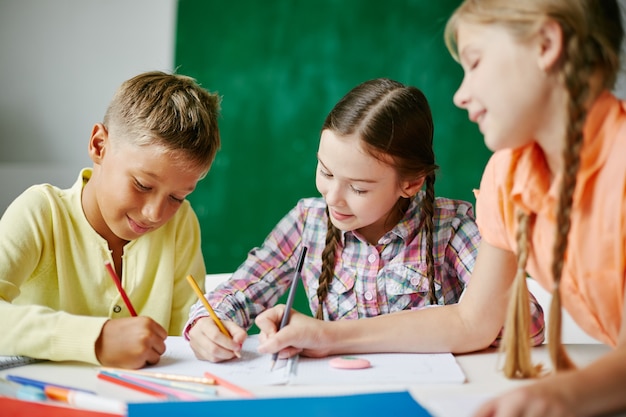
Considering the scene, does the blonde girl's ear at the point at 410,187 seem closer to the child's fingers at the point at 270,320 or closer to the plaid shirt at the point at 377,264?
the plaid shirt at the point at 377,264

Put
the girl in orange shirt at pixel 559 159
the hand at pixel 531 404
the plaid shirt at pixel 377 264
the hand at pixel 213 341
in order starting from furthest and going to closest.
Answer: the plaid shirt at pixel 377 264 < the hand at pixel 213 341 < the girl in orange shirt at pixel 559 159 < the hand at pixel 531 404

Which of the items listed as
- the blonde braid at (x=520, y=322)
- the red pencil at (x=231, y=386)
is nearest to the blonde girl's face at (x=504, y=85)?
the blonde braid at (x=520, y=322)

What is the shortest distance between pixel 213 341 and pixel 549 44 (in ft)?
1.95

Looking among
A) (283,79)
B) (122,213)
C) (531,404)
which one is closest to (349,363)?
(531,404)

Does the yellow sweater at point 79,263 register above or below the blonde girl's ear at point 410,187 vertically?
below

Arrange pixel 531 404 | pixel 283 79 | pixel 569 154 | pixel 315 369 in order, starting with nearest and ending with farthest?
pixel 531 404
pixel 569 154
pixel 315 369
pixel 283 79

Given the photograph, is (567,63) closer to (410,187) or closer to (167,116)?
(410,187)

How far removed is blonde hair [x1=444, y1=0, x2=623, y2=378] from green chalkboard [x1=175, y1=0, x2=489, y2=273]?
69.0 inches

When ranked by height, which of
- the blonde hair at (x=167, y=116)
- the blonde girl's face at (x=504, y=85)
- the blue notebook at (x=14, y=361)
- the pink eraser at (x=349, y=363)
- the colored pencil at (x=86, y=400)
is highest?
the blonde girl's face at (x=504, y=85)

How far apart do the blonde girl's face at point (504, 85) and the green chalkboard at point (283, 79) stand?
69.5 inches

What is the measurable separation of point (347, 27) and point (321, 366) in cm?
184

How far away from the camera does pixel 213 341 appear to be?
3.25ft

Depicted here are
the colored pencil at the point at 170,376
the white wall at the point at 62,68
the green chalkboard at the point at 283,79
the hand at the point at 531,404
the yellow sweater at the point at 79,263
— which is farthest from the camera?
the green chalkboard at the point at 283,79

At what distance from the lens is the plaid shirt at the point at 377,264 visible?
1.34 meters
